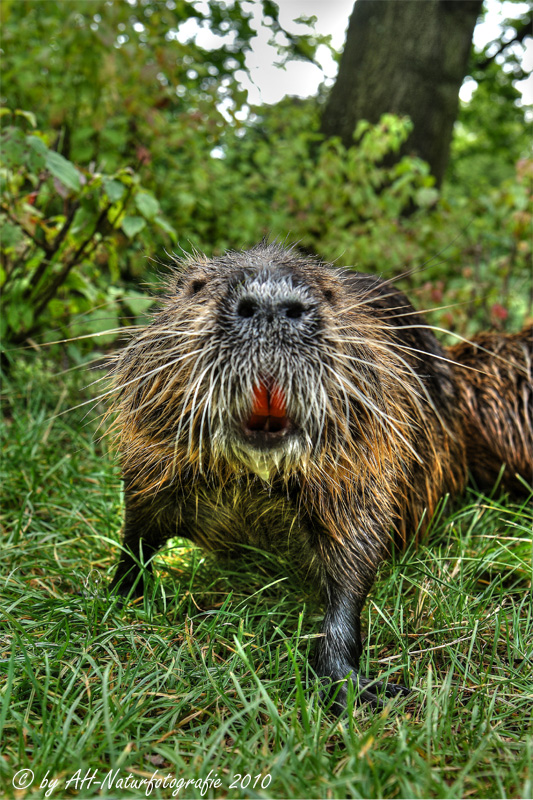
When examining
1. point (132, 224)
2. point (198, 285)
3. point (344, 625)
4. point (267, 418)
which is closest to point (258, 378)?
point (267, 418)

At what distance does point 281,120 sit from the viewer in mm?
5477

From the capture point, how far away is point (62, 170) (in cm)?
267

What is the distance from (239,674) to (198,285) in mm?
1071

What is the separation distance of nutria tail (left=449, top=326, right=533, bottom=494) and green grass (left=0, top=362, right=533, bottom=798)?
28 cm

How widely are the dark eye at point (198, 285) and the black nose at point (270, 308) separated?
36 cm

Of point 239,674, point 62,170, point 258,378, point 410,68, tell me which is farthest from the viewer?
point 410,68

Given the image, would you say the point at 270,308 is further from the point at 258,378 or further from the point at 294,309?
the point at 258,378

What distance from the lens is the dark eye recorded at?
187cm

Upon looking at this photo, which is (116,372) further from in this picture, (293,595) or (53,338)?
(53,338)

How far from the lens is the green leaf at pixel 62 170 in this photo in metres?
2.64

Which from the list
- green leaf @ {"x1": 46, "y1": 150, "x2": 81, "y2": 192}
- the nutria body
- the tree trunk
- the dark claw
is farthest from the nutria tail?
the tree trunk

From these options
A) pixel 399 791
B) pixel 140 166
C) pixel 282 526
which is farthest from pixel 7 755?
pixel 140 166

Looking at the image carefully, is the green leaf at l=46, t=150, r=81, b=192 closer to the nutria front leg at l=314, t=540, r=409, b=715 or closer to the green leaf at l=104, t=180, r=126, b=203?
the green leaf at l=104, t=180, r=126, b=203

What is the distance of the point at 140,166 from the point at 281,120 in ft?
7.16
